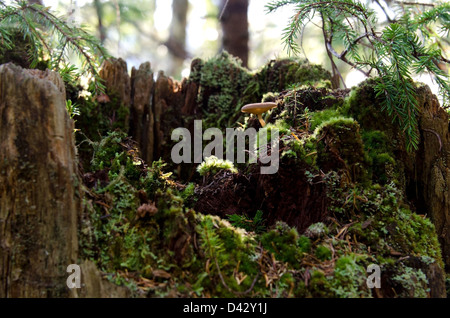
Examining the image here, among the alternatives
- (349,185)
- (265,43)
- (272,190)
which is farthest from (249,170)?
(265,43)

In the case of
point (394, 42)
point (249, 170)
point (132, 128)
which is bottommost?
point (249, 170)

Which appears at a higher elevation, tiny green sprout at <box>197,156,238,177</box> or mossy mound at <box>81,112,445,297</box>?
tiny green sprout at <box>197,156,238,177</box>

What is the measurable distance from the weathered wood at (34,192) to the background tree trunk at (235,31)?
189 inches

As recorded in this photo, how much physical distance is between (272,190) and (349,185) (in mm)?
615

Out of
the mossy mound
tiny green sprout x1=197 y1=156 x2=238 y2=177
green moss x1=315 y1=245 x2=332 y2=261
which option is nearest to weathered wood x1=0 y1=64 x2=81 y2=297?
the mossy mound

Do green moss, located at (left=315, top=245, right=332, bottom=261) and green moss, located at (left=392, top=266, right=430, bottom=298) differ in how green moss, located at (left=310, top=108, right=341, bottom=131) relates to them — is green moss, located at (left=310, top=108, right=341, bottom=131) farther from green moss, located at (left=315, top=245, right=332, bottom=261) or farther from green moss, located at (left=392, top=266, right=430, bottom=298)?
green moss, located at (left=392, top=266, right=430, bottom=298)

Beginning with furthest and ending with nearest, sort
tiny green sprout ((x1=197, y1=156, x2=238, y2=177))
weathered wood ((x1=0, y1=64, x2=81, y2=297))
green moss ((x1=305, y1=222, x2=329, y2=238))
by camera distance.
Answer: tiny green sprout ((x1=197, y1=156, x2=238, y2=177)) → green moss ((x1=305, y1=222, x2=329, y2=238)) → weathered wood ((x1=0, y1=64, x2=81, y2=297))

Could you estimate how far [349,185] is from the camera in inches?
109

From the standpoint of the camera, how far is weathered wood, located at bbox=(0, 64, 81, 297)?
1.94 m

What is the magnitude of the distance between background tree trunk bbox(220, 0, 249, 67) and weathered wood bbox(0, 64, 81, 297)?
15.8 feet

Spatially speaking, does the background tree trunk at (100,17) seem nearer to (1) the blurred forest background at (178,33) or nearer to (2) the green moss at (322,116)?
(1) the blurred forest background at (178,33)

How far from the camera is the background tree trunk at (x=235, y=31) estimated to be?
646 centimetres

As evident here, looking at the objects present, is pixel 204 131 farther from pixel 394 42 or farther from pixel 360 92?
pixel 394 42

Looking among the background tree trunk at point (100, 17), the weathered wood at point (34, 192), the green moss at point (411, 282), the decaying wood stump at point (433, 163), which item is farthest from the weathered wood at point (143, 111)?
the background tree trunk at point (100, 17)
